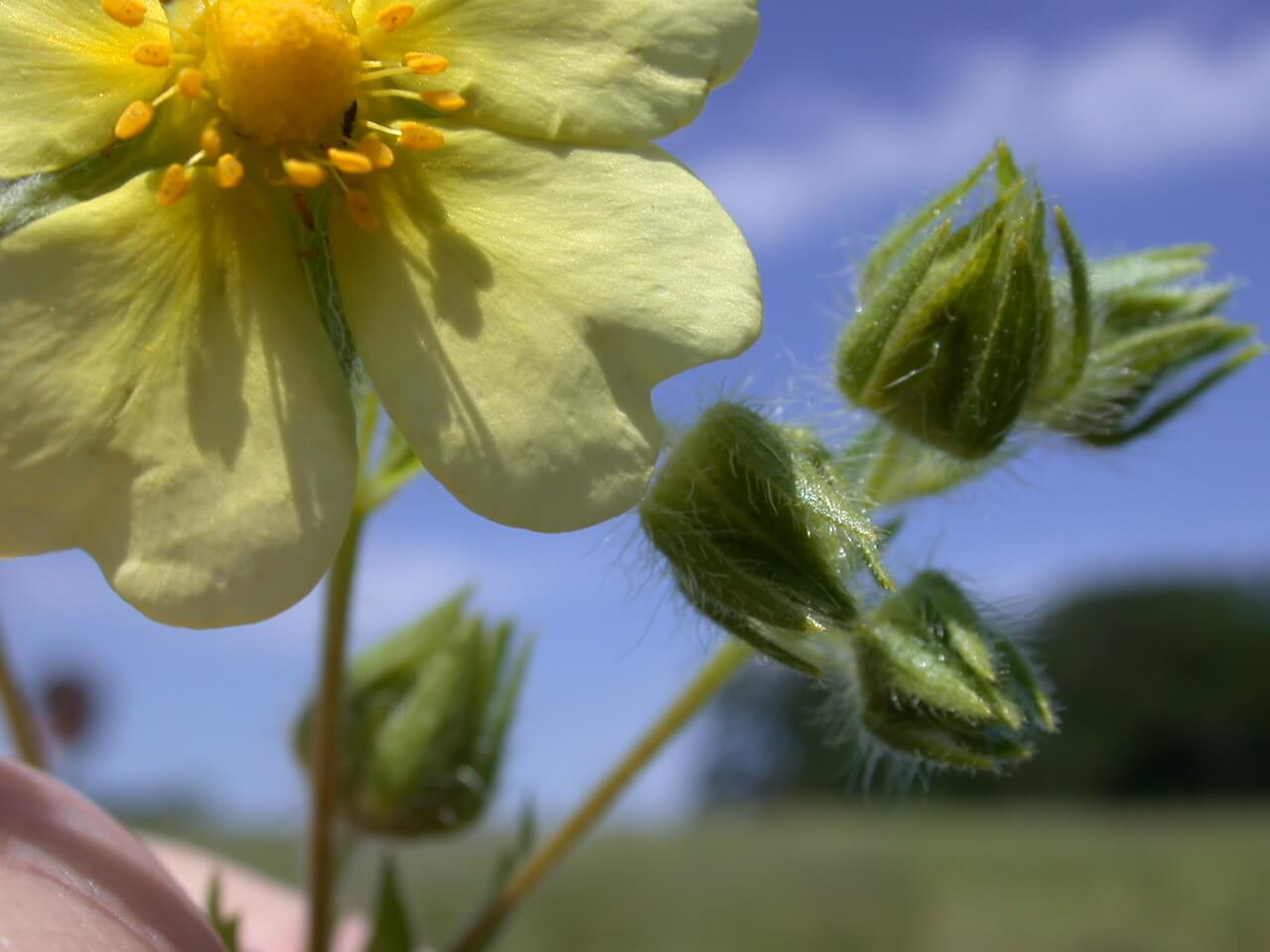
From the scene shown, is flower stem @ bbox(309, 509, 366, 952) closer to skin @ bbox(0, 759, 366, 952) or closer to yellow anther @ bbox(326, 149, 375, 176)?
skin @ bbox(0, 759, 366, 952)

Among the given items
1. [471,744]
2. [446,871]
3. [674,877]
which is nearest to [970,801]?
[674,877]

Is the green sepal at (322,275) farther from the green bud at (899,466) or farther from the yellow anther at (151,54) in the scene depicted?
the green bud at (899,466)

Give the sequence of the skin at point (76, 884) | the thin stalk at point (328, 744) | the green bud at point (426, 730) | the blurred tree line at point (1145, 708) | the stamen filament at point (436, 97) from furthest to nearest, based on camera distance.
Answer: the blurred tree line at point (1145, 708) → the green bud at point (426, 730) → the thin stalk at point (328, 744) → the skin at point (76, 884) → the stamen filament at point (436, 97)

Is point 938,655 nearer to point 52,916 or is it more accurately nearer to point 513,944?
point 52,916

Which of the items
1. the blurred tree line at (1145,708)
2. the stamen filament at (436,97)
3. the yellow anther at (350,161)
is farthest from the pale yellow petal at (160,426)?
the blurred tree line at (1145,708)

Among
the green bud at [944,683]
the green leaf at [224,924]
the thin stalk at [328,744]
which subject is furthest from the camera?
the green leaf at [224,924]

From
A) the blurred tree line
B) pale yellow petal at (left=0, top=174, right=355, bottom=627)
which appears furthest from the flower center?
the blurred tree line

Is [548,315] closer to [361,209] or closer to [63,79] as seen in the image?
[361,209]
